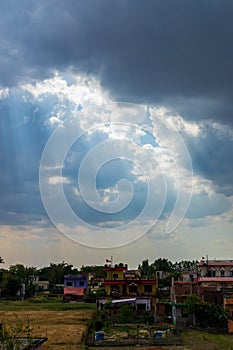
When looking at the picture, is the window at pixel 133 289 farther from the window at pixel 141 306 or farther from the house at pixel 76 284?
the house at pixel 76 284

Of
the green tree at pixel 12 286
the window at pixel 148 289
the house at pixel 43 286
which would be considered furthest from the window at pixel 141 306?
the house at pixel 43 286

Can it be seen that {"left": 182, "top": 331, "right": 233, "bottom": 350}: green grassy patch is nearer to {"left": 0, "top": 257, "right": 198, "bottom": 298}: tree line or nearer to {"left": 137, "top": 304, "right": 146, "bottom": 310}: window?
{"left": 137, "top": 304, "right": 146, "bottom": 310}: window

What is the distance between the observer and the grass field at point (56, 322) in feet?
91.5

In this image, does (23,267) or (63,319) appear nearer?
(63,319)

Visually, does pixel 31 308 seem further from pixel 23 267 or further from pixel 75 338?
pixel 23 267

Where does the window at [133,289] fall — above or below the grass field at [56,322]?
above

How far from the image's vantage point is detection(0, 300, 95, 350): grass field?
2789 cm

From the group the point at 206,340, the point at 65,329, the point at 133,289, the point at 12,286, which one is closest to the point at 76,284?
the point at 12,286

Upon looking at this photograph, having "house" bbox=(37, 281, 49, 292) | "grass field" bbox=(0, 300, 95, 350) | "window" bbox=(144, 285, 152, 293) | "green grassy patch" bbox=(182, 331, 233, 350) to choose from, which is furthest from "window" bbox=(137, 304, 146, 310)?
"house" bbox=(37, 281, 49, 292)

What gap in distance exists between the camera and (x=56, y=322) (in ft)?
119

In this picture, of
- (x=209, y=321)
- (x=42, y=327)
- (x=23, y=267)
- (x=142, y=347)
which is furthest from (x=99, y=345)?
(x=23, y=267)

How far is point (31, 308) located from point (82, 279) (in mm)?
16592

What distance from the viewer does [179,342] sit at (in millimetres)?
27625

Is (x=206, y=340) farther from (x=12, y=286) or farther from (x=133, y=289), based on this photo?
(x=12, y=286)
